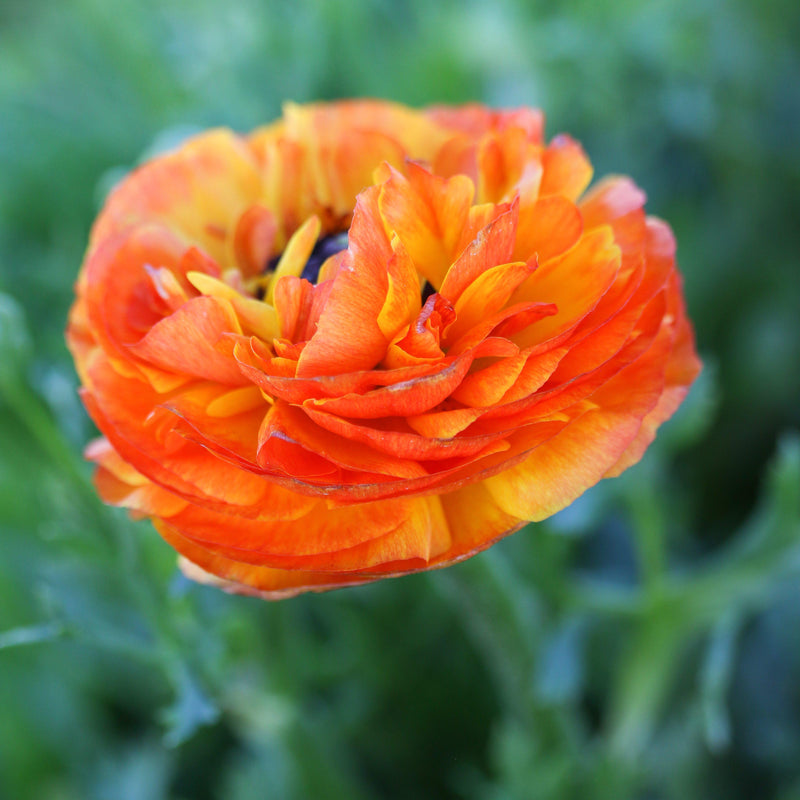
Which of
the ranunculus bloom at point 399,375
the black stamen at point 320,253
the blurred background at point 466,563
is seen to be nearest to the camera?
the ranunculus bloom at point 399,375

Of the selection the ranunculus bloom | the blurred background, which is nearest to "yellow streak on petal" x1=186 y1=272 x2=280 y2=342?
the ranunculus bloom

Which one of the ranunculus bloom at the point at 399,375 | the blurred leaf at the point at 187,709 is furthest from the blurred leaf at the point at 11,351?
the blurred leaf at the point at 187,709

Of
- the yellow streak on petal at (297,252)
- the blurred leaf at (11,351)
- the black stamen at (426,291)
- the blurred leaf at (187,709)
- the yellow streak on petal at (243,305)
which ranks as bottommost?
the blurred leaf at (187,709)

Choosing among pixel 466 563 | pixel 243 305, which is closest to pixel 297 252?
pixel 243 305

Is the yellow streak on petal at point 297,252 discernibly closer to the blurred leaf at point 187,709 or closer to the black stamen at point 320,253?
the black stamen at point 320,253

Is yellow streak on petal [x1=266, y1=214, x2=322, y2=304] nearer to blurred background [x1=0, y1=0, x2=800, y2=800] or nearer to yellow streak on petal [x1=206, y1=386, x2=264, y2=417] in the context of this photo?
yellow streak on petal [x1=206, y1=386, x2=264, y2=417]

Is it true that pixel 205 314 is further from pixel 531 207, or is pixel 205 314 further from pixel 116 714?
pixel 116 714

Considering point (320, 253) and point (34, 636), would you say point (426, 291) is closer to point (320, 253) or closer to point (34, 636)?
point (320, 253)
